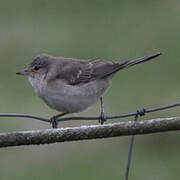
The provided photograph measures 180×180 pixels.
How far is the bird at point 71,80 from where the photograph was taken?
509 centimetres

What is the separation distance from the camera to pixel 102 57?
9.75 m

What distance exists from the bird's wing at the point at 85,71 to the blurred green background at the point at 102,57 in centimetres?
133

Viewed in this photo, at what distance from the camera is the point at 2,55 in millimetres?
10250

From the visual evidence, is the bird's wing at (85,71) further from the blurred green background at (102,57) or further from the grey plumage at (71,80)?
the blurred green background at (102,57)

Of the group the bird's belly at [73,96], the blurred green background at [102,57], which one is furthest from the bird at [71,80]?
the blurred green background at [102,57]

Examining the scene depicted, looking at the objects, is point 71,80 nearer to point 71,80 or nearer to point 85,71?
point 71,80

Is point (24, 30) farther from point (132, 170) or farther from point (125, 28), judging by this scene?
point (132, 170)

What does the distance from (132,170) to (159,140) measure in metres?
0.70

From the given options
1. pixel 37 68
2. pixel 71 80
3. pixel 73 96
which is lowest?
pixel 73 96

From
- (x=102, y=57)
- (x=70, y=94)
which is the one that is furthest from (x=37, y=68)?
(x=102, y=57)

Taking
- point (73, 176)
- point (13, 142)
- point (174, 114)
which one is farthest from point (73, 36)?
point (13, 142)

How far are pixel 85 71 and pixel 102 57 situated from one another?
14.2 ft

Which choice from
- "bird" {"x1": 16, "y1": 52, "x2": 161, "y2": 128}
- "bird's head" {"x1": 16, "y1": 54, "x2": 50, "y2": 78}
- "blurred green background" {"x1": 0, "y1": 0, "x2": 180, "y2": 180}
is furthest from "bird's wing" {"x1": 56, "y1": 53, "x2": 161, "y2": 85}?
"blurred green background" {"x1": 0, "y1": 0, "x2": 180, "y2": 180}

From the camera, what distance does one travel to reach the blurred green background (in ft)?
21.6
